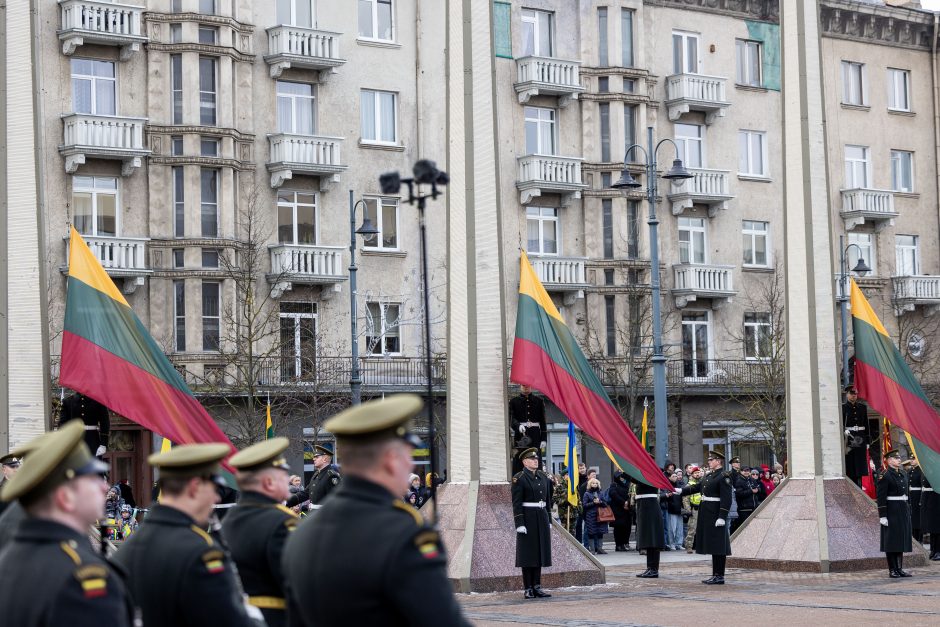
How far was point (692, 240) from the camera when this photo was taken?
51.1 meters

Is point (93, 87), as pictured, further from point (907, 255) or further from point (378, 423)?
point (378, 423)

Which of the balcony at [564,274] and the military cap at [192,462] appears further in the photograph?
the balcony at [564,274]

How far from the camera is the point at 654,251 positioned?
34250 mm

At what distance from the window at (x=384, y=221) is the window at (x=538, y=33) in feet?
22.3

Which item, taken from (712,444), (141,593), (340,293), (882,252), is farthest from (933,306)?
(141,593)

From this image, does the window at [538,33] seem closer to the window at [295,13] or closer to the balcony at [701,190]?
the balcony at [701,190]

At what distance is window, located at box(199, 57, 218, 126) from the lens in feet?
137

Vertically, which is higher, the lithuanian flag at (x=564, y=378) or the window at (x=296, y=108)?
the window at (x=296, y=108)

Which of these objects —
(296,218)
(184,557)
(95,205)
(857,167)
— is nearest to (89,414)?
(184,557)

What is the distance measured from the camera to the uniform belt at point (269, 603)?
7.44 m

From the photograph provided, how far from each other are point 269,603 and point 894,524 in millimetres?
15552

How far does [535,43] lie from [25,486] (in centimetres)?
4427

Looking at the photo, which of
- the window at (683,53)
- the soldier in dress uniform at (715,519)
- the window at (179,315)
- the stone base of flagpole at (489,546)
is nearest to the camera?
the stone base of flagpole at (489,546)

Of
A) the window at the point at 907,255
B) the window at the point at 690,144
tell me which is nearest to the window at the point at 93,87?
the window at the point at 690,144
